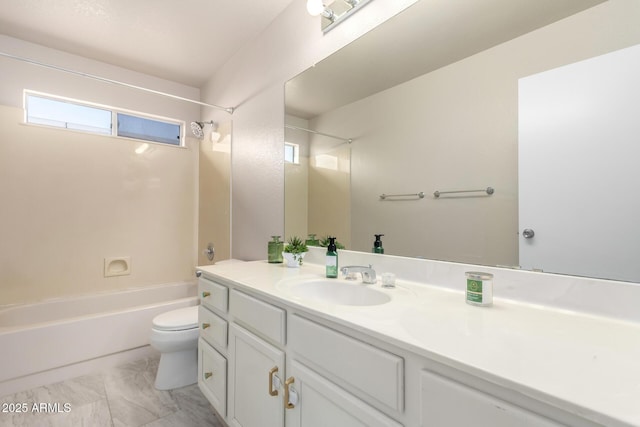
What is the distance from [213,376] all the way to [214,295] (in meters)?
0.43

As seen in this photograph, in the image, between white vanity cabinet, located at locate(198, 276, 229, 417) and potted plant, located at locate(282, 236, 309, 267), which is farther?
potted plant, located at locate(282, 236, 309, 267)

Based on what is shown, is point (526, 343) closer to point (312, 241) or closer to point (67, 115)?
point (312, 241)

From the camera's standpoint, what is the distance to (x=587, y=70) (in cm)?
84

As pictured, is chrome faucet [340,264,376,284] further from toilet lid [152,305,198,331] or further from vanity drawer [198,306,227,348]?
toilet lid [152,305,198,331]

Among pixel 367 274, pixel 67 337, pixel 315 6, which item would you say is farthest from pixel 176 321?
pixel 315 6

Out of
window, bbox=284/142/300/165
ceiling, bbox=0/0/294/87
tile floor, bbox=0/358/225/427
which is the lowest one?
tile floor, bbox=0/358/225/427

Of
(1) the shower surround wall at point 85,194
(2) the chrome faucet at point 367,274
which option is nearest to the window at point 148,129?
(1) the shower surround wall at point 85,194

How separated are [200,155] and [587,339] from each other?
3349 millimetres

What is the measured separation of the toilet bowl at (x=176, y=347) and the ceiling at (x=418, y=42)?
160 cm

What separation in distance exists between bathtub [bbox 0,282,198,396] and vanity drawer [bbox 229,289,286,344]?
147 cm

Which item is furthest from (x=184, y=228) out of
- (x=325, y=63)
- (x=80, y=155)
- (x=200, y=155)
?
(x=325, y=63)

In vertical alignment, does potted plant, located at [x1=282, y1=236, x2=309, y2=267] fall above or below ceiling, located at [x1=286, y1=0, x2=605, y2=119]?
below

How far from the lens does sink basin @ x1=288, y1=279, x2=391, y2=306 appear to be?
119cm

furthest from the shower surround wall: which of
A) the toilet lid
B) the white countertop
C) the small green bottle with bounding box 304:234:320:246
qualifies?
the white countertop
